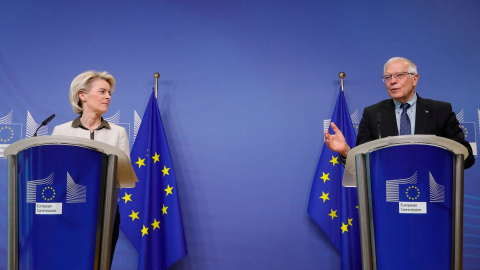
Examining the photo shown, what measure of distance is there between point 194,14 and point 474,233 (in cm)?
307

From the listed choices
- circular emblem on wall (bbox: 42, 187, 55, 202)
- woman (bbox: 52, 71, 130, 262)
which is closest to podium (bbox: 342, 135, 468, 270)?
circular emblem on wall (bbox: 42, 187, 55, 202)

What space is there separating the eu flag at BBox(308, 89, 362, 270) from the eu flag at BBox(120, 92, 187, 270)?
115cm

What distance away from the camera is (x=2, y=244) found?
4.19m

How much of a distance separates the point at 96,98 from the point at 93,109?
78 millimetres

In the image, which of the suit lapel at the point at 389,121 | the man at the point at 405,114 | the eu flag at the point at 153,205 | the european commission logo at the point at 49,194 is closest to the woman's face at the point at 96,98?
the eu flag at the point at 153,205

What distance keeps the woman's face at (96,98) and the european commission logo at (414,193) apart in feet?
6.42

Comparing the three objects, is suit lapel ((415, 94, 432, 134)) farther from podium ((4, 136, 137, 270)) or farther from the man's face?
podium ((4, 136, 137, 270))

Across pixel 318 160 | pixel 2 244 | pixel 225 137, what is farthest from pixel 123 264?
pixel 318 160

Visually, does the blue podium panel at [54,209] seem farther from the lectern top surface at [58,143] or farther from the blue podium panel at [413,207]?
the blue podium panel at [413,207]

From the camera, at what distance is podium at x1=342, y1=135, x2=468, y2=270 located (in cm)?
194

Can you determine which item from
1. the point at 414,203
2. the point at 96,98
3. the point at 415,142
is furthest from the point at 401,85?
the point at 96,98

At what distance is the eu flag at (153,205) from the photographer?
154 inches

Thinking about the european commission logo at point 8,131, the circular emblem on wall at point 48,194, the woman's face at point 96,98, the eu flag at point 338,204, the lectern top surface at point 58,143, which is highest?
the woman's face at point 96,98

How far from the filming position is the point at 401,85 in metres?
→ 2.97
